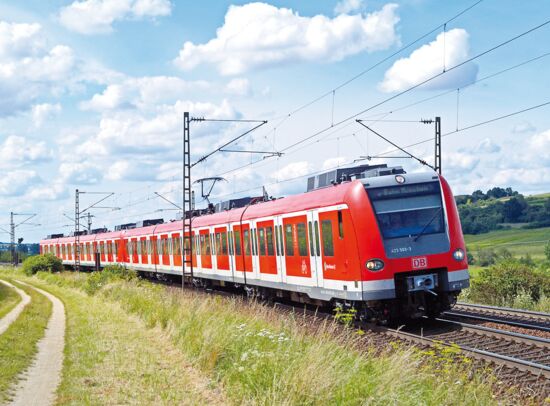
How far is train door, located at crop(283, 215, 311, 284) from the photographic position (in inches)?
744

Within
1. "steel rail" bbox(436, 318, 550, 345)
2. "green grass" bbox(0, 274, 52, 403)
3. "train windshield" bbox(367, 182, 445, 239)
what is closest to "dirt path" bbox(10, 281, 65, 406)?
"green grass" bbox(0, 274, 52, 403)

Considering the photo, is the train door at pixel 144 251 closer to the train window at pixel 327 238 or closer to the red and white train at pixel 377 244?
Answer: the red and white train at pixel 377 244

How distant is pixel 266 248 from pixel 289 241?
97.7 inches

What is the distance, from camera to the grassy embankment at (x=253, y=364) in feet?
26.4

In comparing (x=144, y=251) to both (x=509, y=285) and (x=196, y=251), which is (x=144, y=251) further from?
(x=509, y=285)

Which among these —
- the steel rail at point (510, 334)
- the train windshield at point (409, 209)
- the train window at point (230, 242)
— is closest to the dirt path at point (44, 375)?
the train windshield at point (409, 209)

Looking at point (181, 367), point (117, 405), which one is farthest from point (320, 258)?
point (117, 405)

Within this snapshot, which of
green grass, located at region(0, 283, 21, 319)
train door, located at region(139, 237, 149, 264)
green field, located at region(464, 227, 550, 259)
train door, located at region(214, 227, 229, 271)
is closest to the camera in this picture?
train door, located at region(214, 227, 229, 271)

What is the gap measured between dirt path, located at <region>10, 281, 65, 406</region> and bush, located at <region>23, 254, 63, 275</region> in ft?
156

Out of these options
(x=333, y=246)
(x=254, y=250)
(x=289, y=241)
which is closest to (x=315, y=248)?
(x=333, y=246)

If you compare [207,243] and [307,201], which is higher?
[307,201]

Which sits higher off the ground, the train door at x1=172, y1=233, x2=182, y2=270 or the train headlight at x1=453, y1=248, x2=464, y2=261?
the train door at x1=172, y1=233, x2=182, y2=270

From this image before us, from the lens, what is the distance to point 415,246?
52.2 feet

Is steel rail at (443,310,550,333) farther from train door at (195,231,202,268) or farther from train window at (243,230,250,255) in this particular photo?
train door at (195,231,202,268)
